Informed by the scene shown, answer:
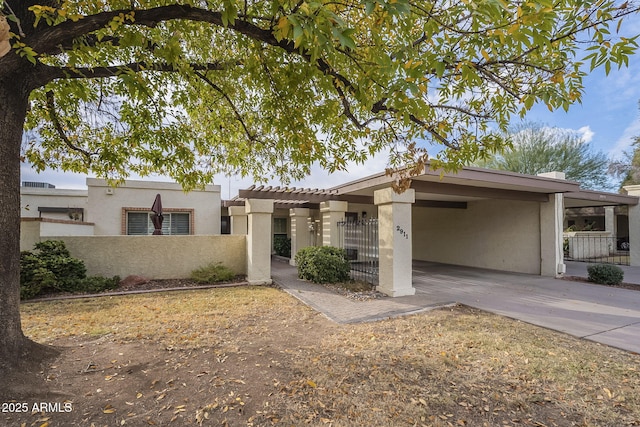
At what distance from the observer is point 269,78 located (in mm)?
4238

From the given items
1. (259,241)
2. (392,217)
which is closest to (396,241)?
(392,217)

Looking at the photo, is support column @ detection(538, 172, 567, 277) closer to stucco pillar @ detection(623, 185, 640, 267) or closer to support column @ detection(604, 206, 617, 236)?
stucco pillar @ detection(623, 185, 640, 267)

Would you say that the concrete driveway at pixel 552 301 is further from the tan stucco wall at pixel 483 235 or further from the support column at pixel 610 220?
the support column at pixel 610 220

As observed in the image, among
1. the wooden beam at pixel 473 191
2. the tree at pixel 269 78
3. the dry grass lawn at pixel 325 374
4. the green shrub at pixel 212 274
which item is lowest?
the dry grass lawn at pixel 325 374

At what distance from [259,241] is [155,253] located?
3017 millimetres

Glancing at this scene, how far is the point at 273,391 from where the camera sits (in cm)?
294

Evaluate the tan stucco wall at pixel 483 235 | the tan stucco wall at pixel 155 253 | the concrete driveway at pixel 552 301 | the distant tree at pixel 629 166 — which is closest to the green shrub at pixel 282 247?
the tan stucco wall at pixel 155 253

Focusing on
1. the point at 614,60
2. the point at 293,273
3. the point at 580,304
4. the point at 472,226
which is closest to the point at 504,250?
the point at 472,226

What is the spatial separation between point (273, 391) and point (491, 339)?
322cm

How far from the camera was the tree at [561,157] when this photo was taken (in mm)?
20625

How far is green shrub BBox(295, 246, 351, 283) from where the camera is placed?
850cm

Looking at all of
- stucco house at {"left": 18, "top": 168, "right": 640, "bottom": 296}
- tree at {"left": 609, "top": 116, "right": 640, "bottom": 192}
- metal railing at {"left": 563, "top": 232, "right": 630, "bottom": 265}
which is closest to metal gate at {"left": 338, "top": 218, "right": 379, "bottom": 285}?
stucco house at {"left": 18, "top": 168, "right": 640, "bottom": 296}

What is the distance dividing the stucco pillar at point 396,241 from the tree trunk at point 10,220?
6107mm

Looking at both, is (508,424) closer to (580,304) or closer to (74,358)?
(74,358)
